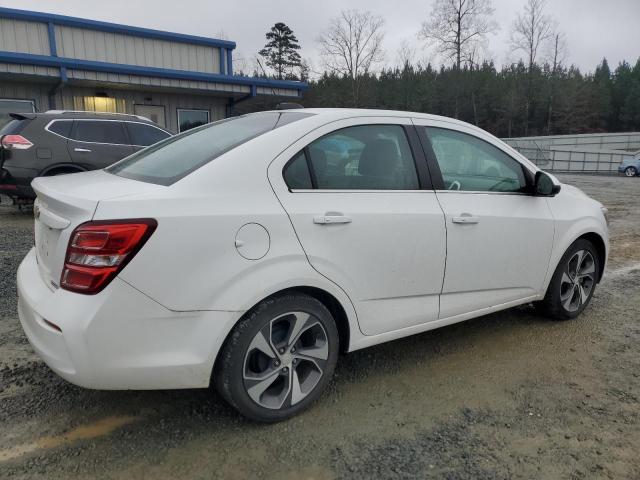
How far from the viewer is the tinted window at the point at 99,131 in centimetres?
829

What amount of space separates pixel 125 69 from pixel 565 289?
38.1 feet

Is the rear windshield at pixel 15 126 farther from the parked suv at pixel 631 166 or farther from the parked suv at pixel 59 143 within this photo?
the parked suv at pixel 631 166

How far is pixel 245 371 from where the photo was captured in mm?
2426

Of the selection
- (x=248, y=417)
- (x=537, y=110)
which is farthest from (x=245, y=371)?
(x=537, y=110)

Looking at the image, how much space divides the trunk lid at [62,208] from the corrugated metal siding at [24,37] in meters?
12.0

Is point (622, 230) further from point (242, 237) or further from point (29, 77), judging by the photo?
point (29, 77)

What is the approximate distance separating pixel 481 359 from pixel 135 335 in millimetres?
2326

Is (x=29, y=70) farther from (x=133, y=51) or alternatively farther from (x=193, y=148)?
(x=193, y=148)

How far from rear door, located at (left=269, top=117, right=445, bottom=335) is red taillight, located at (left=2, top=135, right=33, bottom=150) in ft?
22.2

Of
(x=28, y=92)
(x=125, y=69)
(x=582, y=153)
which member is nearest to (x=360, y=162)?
(x=125, y=69)

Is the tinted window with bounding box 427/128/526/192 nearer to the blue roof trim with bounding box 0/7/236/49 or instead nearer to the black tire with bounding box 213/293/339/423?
the black tire with bounding box 213/293/339/423

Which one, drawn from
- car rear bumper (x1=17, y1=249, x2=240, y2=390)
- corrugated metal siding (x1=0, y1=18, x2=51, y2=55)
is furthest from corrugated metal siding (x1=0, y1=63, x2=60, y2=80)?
car rear bumper (x1=17, y1=249, x2=240, y2=390)

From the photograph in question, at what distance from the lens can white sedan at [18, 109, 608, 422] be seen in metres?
2.13

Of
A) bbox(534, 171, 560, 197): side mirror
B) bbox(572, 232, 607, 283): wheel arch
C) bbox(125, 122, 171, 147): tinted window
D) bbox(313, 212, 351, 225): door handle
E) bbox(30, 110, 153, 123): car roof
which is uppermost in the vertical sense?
bbox(30, 110, 153, 123): car roof
